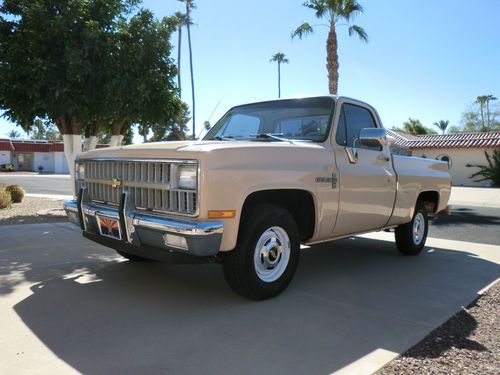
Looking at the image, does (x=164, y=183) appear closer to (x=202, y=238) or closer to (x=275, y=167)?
(x=202, y=238)

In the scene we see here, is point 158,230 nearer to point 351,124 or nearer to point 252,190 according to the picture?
point 252,190

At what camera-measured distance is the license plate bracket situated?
4.09m

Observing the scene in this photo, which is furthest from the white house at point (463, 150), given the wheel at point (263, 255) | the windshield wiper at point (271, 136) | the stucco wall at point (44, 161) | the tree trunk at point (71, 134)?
the stucco wall at point (44, 161)

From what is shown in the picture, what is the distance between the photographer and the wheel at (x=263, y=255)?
3973mm

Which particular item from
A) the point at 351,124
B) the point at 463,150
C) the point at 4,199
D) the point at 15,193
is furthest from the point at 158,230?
the point at 463,150

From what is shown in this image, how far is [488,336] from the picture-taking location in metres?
3.59

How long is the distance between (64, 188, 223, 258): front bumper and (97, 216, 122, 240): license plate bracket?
0.02m

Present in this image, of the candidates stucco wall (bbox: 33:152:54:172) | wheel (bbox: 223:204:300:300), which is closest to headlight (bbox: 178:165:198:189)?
wheel (bbox: 223:204:300:300)

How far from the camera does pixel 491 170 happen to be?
27.0 metres

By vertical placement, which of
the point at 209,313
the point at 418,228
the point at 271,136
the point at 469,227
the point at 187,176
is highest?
the point at 271,136

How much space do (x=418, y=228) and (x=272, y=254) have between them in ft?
11.2

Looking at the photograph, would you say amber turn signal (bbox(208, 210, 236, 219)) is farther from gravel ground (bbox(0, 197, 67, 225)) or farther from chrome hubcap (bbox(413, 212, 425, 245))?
gravel ground (bbox(0, 197, 67, 225))

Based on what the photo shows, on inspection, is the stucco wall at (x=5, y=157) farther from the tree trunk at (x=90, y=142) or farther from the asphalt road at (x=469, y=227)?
the asphalt road at (x=469, y=227)

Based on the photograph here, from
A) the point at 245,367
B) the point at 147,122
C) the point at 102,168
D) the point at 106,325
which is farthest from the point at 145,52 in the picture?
the point at 245,367
